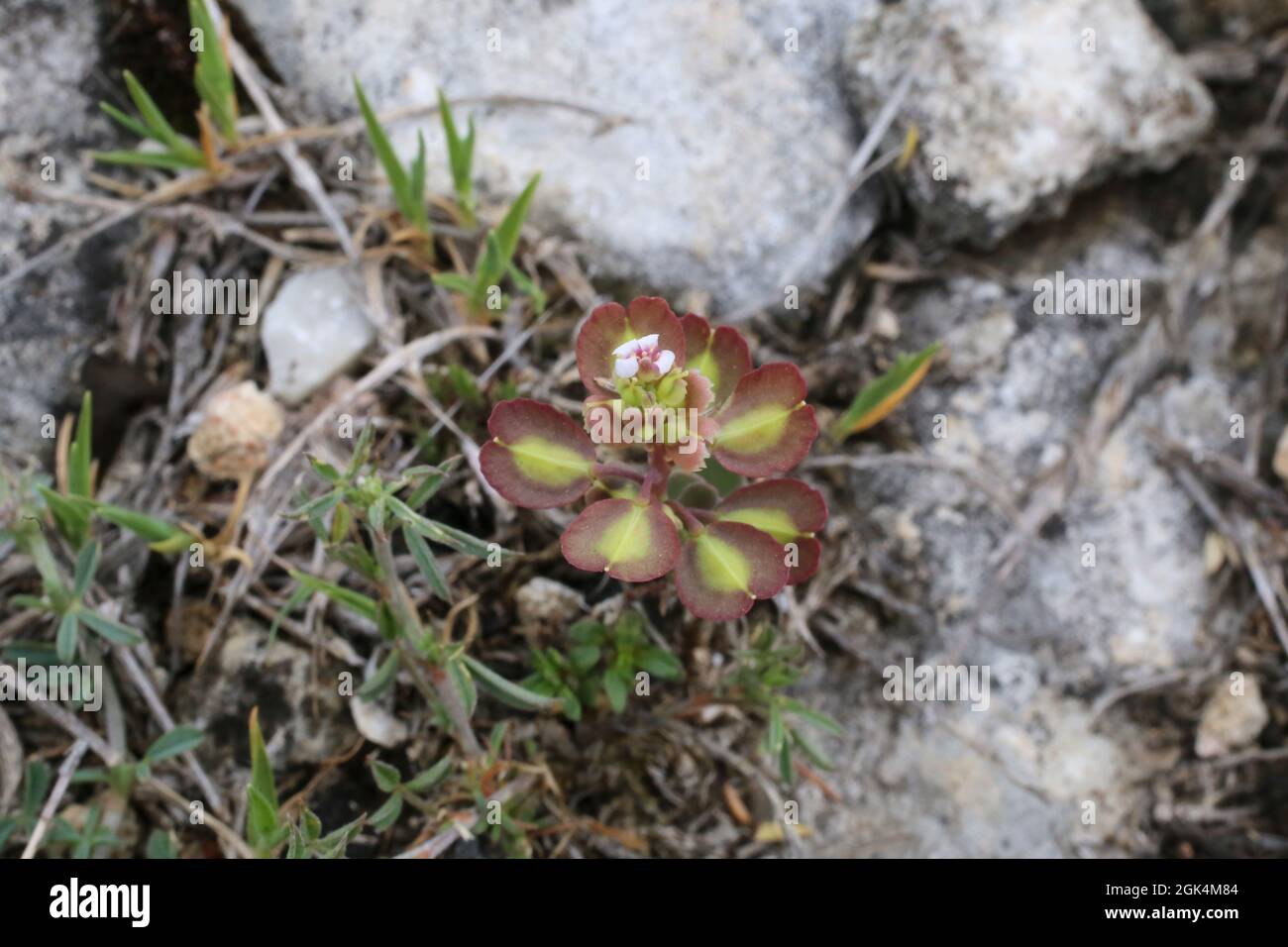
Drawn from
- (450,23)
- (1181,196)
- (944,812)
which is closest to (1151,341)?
(1181,196)

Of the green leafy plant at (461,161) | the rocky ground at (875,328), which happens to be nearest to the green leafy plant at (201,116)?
the rocky ground at (875,328)

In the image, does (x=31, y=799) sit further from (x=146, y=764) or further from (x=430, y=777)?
(x=430, y=777)

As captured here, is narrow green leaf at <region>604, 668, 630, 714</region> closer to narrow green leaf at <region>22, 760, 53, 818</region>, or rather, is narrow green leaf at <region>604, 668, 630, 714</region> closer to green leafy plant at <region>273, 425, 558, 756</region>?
green leafy plant at <region>273, 425, 558, 756</region>

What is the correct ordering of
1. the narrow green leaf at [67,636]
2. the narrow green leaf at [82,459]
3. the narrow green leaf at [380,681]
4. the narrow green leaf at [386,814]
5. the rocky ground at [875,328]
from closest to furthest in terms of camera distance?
the narrow green leaf at [386,814], the narrow green leaf at [380,681], the narrow green leaf at [67,636], the narrow green leaf at [82,459], the rocky ground at [875,328]

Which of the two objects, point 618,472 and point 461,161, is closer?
point 618,472

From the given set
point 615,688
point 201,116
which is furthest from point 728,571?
point 201,116

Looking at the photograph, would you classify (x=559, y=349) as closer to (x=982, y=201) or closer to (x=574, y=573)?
(x=574, y=573)

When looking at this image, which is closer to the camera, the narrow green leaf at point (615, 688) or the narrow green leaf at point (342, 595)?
the narrow green leaf at point (342, 595)

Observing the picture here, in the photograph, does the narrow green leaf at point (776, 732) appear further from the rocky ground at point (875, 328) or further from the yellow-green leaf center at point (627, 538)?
the yellow-green leaf center at point (627, 538)
